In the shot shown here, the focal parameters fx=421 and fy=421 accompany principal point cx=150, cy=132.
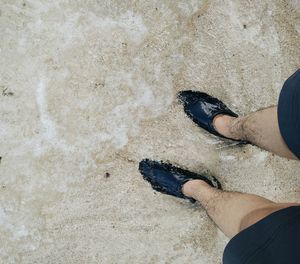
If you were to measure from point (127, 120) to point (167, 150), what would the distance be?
259 mm

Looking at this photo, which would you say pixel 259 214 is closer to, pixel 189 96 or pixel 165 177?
pixel 165 177

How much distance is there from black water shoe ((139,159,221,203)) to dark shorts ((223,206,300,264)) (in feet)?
2.23

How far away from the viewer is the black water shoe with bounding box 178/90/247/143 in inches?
84.0

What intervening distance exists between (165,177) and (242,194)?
1.34 ft

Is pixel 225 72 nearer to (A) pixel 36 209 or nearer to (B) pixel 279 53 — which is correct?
(B) pixel 279 53

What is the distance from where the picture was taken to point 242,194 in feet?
6.35

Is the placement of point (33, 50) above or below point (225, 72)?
below

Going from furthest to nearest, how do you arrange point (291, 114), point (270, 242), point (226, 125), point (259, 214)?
1. point (226, 125)
2. point (259, 214)
3. point (291, 114)
4. point (270, 242)

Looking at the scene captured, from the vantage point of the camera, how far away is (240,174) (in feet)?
7.24

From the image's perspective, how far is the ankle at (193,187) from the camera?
6.88 ft

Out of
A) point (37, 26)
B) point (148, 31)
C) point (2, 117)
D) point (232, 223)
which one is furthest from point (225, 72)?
point (2, 117)

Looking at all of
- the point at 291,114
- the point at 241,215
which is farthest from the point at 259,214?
the point at 291,114

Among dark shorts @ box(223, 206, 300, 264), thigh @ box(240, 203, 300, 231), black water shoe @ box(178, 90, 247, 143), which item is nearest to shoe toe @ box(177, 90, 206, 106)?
black water shoe @ box(178, 90, 247, 143)

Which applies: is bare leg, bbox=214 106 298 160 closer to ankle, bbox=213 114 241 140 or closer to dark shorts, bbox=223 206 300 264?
ankle, bbox=213 114 241 140
